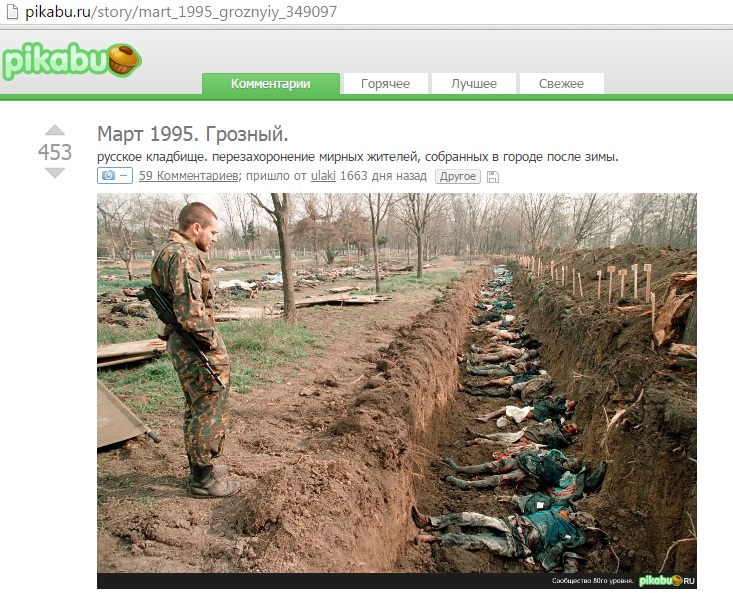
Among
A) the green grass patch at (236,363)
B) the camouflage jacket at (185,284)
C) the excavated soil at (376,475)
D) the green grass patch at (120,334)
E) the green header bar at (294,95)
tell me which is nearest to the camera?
the excavated soil at (376,475)

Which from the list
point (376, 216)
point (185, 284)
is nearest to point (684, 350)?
point (185, 284)

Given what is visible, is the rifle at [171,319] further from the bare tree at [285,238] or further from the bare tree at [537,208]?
the bare tree at [537,208]

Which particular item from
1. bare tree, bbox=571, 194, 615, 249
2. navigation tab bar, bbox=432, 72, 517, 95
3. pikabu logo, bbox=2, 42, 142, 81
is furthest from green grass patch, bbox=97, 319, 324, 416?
bare tree, bbox=571, 194, 615, 249

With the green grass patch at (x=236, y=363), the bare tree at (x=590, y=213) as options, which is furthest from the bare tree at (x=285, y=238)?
the bare tree at (x=590, y=213)

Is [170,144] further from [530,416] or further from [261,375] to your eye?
[530,416]

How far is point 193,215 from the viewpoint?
288 cm

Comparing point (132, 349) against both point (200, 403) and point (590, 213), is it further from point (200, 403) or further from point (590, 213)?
point (590, 213)

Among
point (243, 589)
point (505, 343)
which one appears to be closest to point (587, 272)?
point (505, 343)

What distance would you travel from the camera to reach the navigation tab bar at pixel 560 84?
2.79 m

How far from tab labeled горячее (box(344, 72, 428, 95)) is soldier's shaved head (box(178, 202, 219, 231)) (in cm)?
137

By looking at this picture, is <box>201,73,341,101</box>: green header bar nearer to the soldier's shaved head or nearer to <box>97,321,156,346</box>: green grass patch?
the soldier's shaved head

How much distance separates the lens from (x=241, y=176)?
9.98 feet

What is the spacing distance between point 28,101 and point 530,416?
6341 millimetres

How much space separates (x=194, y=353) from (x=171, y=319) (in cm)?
29
